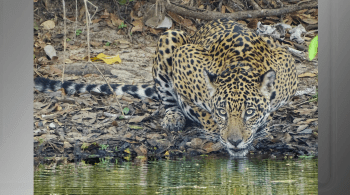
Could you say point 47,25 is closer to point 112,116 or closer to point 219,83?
point 112,116

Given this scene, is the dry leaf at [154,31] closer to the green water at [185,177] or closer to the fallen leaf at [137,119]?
the fallen leaf at [137,119]

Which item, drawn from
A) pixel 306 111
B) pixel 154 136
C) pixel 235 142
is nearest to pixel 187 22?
pixel 154 136

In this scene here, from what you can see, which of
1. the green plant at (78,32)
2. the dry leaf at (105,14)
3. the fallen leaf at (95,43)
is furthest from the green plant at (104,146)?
the dry leaf at (105,14)

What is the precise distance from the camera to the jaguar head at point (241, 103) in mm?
3443

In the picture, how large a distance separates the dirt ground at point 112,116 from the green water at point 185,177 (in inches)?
4.9

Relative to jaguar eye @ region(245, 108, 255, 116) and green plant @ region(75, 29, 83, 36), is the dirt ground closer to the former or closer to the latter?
green plant @ region(75, 29, 83, 36)

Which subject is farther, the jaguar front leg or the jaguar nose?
the jaguar front leg

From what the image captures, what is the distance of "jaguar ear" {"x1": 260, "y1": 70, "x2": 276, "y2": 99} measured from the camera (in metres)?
3.51

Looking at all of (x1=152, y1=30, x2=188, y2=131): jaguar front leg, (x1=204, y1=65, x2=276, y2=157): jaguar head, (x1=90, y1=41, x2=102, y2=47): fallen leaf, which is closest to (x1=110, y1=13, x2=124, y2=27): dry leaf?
(x1=90, y1=41, x2=102, y2=47): fallen leaf

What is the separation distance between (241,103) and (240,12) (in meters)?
0.79
